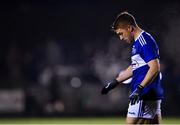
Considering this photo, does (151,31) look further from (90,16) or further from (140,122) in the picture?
(140,122)

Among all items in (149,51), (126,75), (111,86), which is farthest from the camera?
(111,86)

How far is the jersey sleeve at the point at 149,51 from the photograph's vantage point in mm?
6984

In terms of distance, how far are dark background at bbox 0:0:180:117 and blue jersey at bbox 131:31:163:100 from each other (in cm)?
920

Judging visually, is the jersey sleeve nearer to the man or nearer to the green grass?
the man

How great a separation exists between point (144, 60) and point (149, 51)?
124 mm

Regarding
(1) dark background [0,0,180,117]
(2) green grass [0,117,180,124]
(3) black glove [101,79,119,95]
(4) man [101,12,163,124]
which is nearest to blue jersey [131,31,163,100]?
(4) man [101,12,163,124]

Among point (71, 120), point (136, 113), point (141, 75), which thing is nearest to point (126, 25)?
point (141, 75)

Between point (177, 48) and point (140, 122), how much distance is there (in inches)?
415

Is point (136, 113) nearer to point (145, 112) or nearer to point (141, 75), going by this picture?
point (145, 112)

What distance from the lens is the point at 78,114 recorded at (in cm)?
1705

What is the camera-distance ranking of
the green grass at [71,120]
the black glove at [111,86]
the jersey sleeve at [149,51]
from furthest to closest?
the green grass at [71,120], the black glove at [111,86], the jersey sleeve at [149,51]

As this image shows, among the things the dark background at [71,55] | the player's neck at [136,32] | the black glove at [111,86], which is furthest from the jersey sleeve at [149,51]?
the dark background at [71,55]

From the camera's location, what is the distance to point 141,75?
23.5 feet

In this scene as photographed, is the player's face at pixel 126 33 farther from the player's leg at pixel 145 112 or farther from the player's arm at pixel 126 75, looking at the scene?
the player's leg at pixel 145 112
